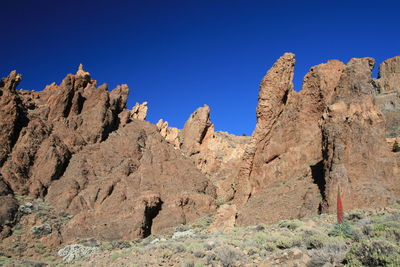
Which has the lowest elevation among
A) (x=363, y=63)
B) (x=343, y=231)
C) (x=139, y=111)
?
(x=343, y=231)

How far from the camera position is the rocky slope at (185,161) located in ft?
61.9

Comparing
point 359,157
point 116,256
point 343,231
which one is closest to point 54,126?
point 116,256

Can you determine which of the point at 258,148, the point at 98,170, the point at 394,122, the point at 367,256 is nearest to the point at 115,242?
the point at 98,170

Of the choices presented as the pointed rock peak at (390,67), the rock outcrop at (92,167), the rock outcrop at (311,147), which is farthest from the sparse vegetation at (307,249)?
the pointed rock peak at (390,67)

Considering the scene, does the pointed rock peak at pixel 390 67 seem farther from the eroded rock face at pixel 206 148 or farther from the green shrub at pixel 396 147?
the green shrub at pixel 396 147

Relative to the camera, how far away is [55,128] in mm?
43219

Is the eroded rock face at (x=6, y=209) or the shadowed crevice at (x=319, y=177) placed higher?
the shadowed crevice at (x=319, y=177)

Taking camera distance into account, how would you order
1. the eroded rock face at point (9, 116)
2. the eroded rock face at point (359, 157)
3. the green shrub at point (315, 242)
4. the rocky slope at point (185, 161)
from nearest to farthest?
1. the green shrub at point (315, 242)
2. the eroded rock face at point (359, 157)
3. the rocky slope at point (185, 161)
4. the eroded rock face at point (9, 116)

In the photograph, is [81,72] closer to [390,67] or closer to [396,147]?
[396,147]

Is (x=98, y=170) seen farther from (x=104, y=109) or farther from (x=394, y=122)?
(x=394, y=122)

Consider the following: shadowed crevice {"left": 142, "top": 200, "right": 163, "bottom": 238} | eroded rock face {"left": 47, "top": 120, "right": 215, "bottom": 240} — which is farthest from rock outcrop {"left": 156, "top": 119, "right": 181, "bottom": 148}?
shadowed crevice {"left": 142, "top": 200, "right": 163, "bottom": 238}

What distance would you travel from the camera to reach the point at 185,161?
1783 inches

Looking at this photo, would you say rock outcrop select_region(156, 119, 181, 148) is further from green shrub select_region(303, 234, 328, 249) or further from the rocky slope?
green shrub select_region(303, 234, 328, 249)

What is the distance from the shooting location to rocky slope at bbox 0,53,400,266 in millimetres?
18856
